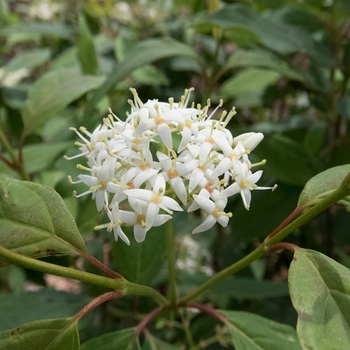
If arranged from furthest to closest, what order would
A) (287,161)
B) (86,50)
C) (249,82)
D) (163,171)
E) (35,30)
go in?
(35,30) → (249,82) → (86,50) → (287,161) → (163,171)

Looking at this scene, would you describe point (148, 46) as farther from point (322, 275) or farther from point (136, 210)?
point (322, 275)

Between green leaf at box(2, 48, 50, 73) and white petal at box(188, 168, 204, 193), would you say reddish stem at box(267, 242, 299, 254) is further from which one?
green leaf at box(2, 48, 50, 73)

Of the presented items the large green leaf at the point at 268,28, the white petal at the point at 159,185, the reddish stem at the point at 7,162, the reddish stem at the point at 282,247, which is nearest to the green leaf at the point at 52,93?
the reddish stem at the point at 7,162

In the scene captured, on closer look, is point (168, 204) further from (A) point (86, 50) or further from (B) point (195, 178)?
(A) point (86, 50)

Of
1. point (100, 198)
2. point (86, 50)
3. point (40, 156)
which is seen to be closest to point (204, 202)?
point (100, 198)

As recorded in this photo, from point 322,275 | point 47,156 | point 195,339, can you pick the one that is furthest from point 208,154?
point 195,339

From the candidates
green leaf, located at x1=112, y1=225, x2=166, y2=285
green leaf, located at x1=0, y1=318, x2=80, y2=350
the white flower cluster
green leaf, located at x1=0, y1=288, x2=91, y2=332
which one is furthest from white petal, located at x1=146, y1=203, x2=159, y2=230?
green leaf, located at x1=0, y1=288, x2=91, y2=332

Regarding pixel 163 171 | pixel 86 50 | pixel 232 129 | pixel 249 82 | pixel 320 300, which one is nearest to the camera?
pixel 320 300
